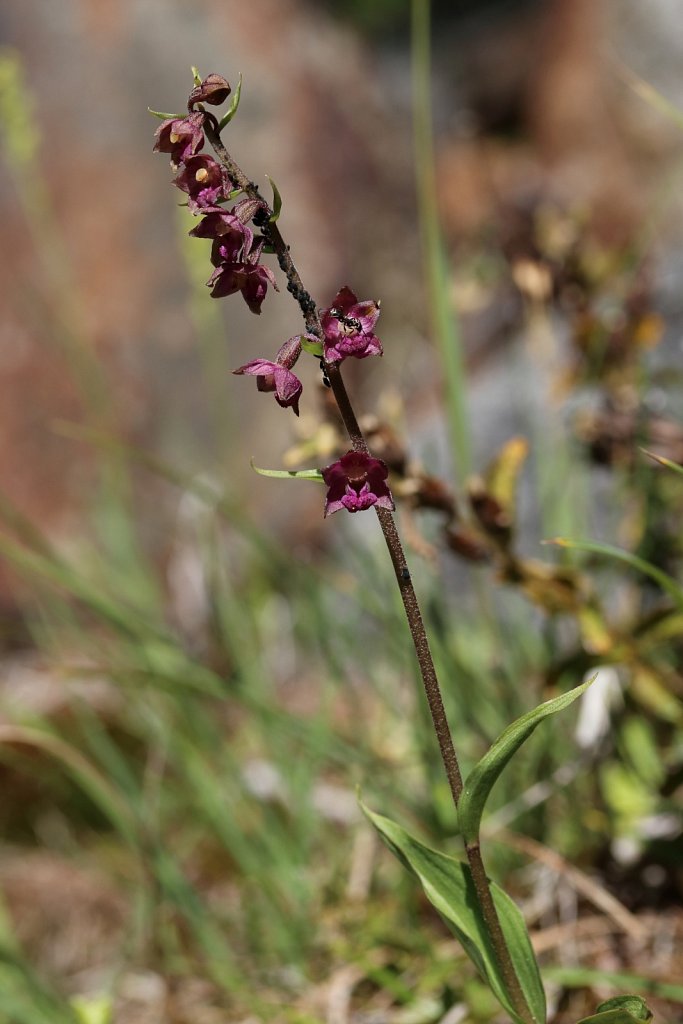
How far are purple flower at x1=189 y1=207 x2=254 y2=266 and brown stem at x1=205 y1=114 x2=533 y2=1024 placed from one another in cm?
1

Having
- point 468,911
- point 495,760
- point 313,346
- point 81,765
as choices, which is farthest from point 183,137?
point 81,765

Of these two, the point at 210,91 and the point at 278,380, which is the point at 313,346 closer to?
the point at 278,380

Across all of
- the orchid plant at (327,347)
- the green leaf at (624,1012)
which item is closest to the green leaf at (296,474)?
the orchid plant at (327,347)

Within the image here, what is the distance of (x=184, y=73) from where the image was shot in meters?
3.03

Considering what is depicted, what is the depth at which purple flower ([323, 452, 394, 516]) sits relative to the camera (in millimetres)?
592

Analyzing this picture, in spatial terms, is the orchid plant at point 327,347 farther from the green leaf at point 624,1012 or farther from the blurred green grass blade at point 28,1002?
the blurred green grass blade at point 28,1002

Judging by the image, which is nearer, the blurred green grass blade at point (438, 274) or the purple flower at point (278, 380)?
the purple flower at point (278, 380)

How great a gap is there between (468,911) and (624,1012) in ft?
0.38

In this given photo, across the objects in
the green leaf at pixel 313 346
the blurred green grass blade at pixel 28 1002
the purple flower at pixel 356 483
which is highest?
the green leaf at pixel 313 346

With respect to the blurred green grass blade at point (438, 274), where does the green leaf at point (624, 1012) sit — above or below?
below

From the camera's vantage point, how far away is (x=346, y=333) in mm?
593

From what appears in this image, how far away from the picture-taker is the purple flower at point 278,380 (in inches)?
24.1

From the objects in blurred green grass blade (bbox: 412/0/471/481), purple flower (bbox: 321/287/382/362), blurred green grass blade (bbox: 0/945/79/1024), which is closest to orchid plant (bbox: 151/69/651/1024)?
purple flower (bbox: 321/287/382/362)

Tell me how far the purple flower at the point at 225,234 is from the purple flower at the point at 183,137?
39 millimetres
